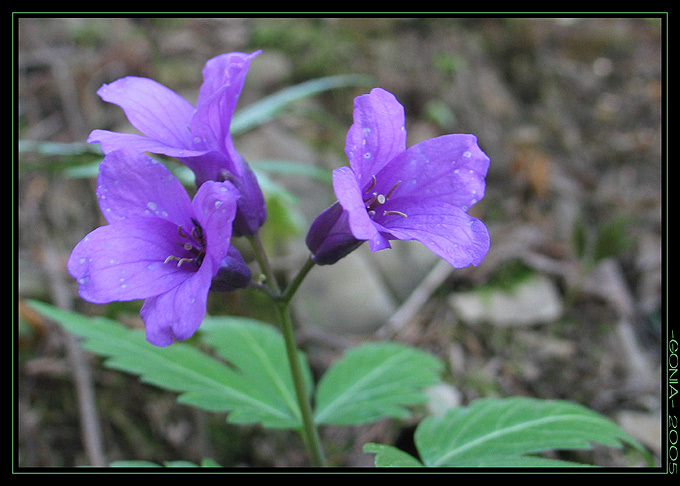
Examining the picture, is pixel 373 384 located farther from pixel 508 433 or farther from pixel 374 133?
pixel 374 133

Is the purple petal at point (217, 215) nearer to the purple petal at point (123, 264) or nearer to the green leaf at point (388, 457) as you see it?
the purple petal at point (123, 264)

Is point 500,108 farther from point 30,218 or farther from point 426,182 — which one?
point 30,218

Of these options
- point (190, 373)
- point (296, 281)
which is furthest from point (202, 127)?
point (190, 373)

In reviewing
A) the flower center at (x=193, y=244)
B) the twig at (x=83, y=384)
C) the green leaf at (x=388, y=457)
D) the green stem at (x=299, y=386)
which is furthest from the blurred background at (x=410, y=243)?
the green leaf at (x=388, y=457)

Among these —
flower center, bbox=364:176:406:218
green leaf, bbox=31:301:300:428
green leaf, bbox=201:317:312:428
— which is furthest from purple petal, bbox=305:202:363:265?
green leaf, bbox=31:301:300:428

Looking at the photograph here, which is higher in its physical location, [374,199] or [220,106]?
[220,106]
